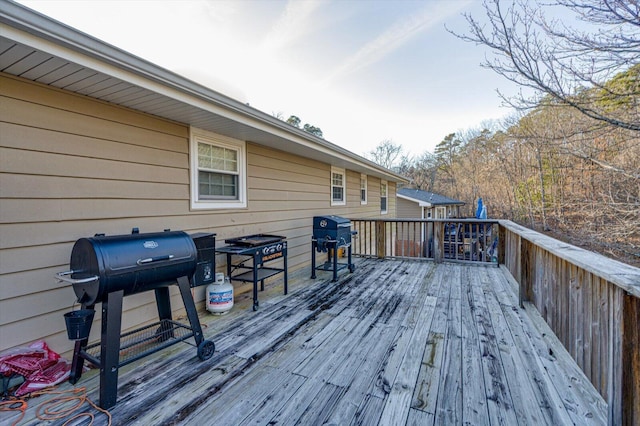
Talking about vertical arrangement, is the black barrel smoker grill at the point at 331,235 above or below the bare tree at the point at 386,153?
below

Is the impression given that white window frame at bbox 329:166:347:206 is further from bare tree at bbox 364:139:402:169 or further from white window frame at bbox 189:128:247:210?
bare tree at bbox 364:139:402:169

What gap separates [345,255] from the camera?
274 inches

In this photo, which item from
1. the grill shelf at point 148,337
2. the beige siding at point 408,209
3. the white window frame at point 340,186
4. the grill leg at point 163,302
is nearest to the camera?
the grill shelf at point 148,337

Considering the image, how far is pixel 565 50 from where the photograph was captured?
3.53 meters

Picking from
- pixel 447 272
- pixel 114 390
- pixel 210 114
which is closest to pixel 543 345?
pixel 447 272

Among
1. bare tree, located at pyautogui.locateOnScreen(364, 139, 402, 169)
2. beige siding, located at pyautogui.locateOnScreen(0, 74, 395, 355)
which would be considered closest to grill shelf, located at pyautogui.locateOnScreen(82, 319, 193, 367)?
beige siding, located at pyautogui.locateOnScreen(0, 74, 395, 355)

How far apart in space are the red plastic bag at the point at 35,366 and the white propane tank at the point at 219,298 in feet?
4.32

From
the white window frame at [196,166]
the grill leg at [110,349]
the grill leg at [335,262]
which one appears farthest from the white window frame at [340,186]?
the grill leg at [110,349]

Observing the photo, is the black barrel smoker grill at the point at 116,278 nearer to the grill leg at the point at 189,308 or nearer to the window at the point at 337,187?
the grill leg at the point at 189,308

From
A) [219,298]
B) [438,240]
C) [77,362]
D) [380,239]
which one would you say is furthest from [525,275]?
[77,362]

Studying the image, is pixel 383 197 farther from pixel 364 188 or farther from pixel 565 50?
pixel 565 50

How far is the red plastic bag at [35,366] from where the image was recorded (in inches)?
74.4

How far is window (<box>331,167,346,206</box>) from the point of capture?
6.92 m

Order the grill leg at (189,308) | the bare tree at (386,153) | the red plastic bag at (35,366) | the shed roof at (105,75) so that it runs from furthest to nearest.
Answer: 1. the bare tree at (386,153)
2. the grill leg at (189,308)
3. the red plastic bag at (35,366)
4. the shed roof at (105,75)
